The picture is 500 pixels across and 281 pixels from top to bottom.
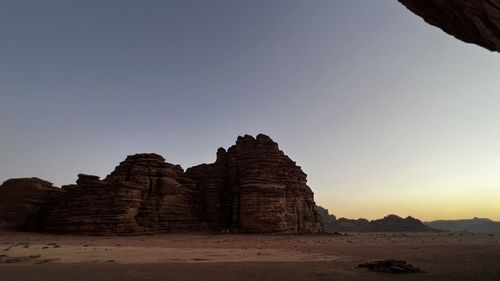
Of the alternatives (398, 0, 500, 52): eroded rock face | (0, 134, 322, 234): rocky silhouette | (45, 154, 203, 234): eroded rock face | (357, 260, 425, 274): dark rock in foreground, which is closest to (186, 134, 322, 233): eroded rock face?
(0, 134, 322, 234): rocky silhouette

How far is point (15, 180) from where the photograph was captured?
45.3 m

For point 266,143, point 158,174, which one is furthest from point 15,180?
point 266,143

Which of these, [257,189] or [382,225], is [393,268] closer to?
[257,189]

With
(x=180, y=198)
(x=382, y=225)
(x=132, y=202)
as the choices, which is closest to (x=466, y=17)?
(x=132, y=202)

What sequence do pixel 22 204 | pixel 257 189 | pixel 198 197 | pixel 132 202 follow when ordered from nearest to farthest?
pixel 132 202
pixel 22 204
pixel 257 189
pixel 198 197

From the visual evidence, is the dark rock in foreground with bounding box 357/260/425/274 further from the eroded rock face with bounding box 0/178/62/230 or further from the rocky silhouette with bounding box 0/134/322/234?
the eroded rock face with bounding box 0/178/62/230

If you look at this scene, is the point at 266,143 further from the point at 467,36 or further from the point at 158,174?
the point at 467,36

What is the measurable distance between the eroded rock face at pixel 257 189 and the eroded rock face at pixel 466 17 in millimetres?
38792

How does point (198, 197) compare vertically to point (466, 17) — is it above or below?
below

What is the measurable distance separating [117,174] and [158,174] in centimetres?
559

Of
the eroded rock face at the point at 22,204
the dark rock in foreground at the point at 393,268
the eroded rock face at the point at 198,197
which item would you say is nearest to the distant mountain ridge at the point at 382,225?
the eroded rock face at the point at 198,197

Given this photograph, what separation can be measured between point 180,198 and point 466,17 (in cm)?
4484

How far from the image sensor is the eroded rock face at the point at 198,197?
138 ft

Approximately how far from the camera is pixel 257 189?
48.8 metres
